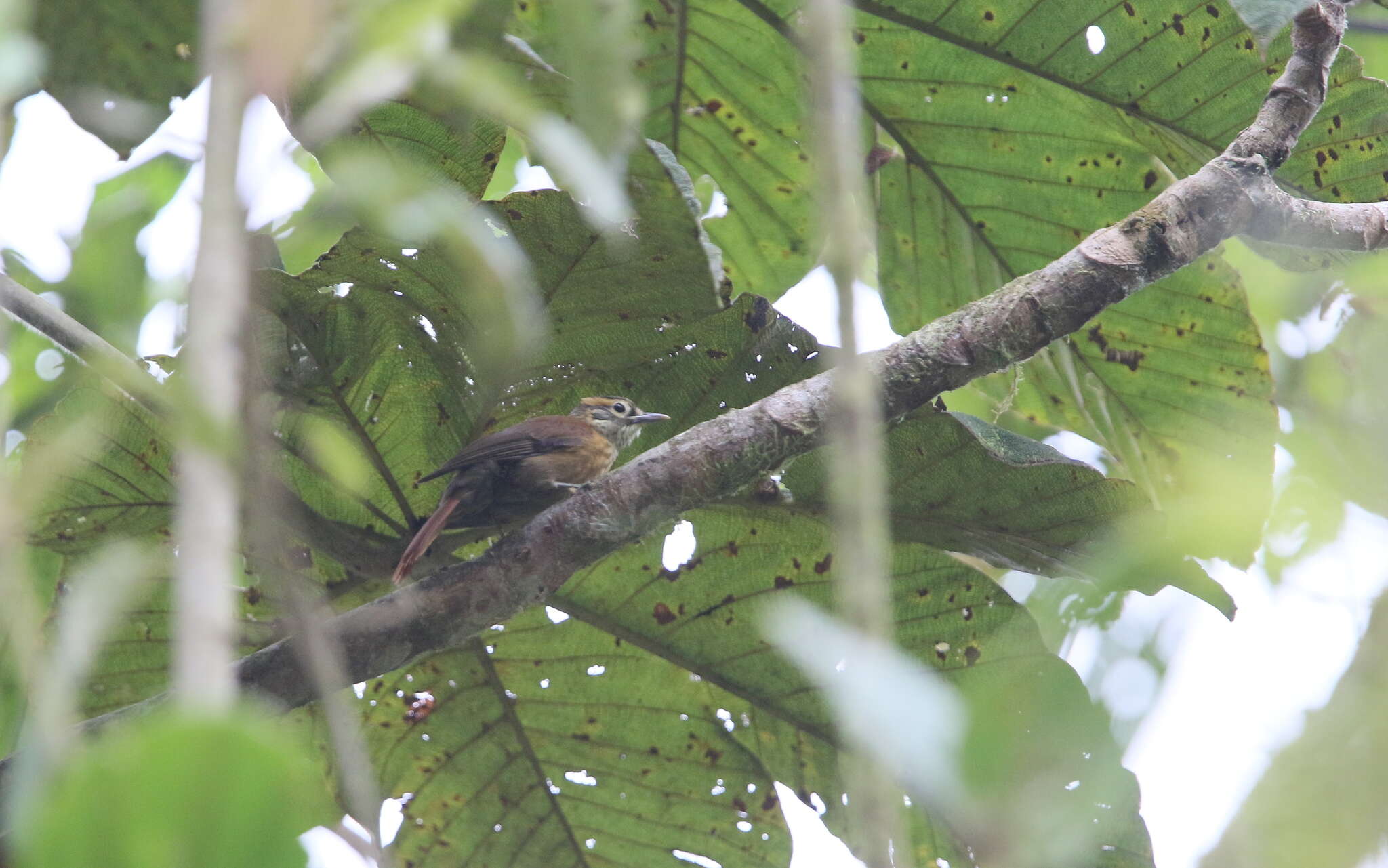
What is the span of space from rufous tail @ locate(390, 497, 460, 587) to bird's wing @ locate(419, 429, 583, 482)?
90 millimetres

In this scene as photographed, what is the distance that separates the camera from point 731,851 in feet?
11.3

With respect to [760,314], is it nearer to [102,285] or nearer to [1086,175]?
[1086,175]

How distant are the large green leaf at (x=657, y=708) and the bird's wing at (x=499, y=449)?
0.39 m

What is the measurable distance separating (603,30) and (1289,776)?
876mm

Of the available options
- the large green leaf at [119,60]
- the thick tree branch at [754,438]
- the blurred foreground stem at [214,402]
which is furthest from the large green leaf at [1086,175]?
the blurred foreground stem at [214,402]

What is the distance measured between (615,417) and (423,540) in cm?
82

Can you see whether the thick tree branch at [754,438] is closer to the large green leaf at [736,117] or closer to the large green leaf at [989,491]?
the large green leaf at [989,491]

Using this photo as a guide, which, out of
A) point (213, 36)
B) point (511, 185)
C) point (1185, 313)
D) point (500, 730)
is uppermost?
point (511, 185)

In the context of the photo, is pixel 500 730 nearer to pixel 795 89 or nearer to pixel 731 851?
pixel 731 851

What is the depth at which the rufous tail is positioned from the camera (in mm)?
3014

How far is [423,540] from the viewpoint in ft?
9.94

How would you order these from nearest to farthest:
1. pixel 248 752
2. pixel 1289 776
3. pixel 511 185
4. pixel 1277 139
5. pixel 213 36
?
1. pixel 248 752
2. pixel 213 36
3. pixel 1289 776
4. pixel 1277 139
5. pixel 511 185

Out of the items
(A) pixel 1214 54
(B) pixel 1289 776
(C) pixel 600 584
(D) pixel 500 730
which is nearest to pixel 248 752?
(B) pixel 1289 776

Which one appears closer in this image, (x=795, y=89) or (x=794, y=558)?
(x=794, y=558)
